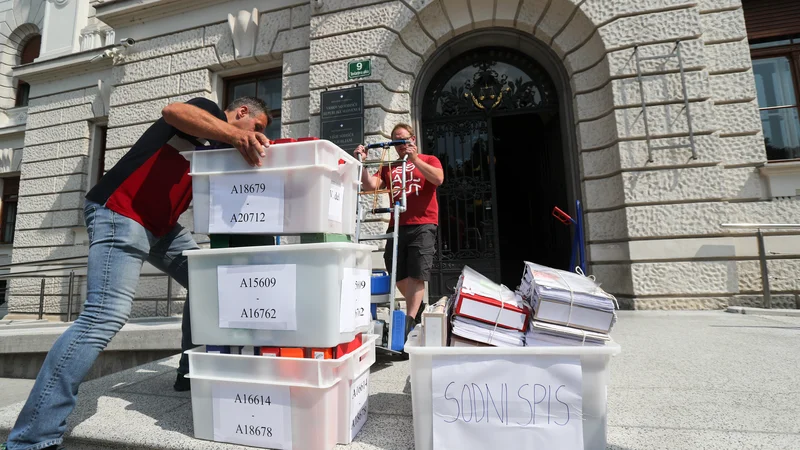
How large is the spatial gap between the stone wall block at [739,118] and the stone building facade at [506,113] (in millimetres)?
17

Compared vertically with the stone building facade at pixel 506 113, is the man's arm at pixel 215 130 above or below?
below

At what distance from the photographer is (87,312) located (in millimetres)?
1629

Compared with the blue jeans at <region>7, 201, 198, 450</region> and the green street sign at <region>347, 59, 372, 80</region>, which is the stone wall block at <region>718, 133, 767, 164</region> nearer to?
the green street sign at <region>347, 59, 372, 80</region>

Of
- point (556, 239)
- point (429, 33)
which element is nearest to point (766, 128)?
point (556, 239)

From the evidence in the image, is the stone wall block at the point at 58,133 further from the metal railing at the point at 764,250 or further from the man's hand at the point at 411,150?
the metal railing at the point at 764,250

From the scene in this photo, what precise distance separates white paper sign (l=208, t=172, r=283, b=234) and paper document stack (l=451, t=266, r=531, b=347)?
0.79 meters

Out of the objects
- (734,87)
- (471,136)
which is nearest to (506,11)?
(471,136)

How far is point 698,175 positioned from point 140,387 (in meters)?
5.99

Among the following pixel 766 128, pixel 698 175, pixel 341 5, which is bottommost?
pixel 698 175

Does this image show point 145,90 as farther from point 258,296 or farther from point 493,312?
point 493,312

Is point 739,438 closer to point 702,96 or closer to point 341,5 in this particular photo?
point 702,96

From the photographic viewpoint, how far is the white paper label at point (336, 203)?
1590 mm

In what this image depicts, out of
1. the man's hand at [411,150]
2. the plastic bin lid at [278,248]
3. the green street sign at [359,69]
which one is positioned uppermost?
the green street sign at [359,69]

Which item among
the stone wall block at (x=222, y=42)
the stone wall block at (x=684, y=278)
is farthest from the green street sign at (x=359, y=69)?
the stone wall block at (x=684, y=278)
